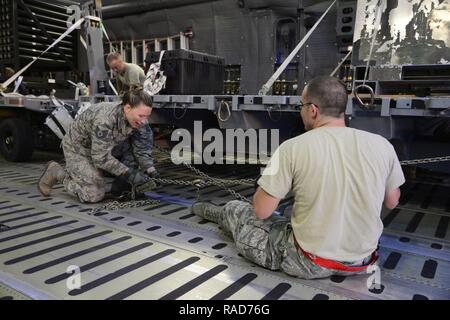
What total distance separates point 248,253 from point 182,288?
449mm

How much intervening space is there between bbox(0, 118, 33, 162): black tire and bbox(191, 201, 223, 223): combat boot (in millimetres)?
3591

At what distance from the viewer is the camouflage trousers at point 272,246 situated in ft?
6.51

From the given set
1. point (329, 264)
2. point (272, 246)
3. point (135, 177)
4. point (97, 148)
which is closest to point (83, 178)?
point (97, 148)

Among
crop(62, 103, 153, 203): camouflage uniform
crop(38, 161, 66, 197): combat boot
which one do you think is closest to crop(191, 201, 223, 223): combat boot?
crop(62, 103, 153, 203): camouflage uniform

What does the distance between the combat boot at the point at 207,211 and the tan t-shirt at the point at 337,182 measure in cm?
114

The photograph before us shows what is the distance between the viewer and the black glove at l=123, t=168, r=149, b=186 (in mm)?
3396

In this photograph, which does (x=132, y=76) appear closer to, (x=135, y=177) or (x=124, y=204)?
(x=135, y=177)

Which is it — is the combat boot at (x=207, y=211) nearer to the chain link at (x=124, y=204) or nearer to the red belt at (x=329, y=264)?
the chain link at (x=124, y=204)

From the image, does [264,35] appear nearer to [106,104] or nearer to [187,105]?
[187,105]

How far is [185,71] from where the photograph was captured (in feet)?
13.9

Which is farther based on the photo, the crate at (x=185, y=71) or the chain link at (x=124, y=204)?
the crate at (x=185, y=71)

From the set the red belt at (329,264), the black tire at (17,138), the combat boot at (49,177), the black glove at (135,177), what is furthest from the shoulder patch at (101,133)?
the black tire at (17,138)

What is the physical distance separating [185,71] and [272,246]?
2.70 metres

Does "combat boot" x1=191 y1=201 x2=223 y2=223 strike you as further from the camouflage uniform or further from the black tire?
the black tire
